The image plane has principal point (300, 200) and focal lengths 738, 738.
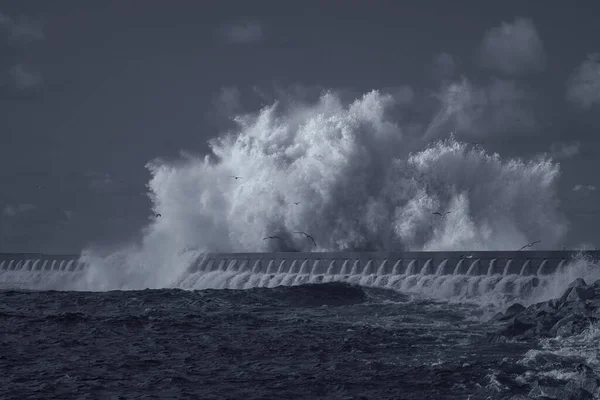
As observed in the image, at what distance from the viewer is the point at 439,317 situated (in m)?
23.0

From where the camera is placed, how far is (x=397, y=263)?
35906mm

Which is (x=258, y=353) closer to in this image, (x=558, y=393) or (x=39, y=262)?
(x=558, y=393)

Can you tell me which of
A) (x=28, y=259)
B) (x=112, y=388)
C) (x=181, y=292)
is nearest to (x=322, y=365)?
(x=112, y=388)

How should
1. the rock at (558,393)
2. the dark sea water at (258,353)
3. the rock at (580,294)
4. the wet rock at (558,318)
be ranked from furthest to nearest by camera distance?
the rock at (580,294) < the wet rock at (558,318) < the dark sea water at (258,353) < the rock at (558,393)

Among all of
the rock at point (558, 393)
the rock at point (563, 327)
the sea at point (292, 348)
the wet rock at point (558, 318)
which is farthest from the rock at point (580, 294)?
the rock at point (558, 393)

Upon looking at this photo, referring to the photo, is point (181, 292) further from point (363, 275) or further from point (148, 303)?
point (363, 275)

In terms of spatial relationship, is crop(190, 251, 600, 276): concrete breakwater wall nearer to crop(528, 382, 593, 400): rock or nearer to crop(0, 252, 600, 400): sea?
crop(0, 252, 600, 400): sea

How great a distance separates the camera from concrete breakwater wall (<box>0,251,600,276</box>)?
93.3 ft

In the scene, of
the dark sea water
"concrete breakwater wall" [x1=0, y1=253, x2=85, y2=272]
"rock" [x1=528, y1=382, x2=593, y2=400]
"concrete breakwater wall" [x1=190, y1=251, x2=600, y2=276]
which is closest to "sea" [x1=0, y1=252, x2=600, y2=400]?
the dark sea water

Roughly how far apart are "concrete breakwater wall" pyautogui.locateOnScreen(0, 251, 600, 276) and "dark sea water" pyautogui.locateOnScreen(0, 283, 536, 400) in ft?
12.9

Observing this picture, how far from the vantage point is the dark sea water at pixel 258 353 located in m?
13.0

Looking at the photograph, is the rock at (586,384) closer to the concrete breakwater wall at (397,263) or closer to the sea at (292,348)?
the sea at (292,348)

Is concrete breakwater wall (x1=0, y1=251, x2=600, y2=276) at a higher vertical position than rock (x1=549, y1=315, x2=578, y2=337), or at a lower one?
higher

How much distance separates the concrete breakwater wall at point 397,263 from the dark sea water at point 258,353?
12.9 ft
